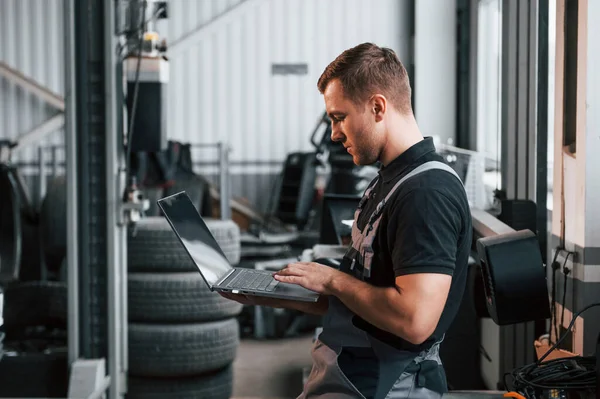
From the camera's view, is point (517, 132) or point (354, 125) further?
point (517, 132)

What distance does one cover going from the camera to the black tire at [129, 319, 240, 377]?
4.20 metres

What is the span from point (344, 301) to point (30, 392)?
281 centimetres

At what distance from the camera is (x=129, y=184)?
4.16 m

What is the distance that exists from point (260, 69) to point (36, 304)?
403cm

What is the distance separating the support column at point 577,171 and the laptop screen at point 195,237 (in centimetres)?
125

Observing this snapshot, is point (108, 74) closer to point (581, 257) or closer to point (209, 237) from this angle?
point (209, 237)

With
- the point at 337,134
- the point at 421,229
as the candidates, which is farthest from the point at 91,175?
the point at 421,229

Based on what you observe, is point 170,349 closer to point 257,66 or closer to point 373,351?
point 373,351

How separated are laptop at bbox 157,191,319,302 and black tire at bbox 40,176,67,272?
377 centimetres

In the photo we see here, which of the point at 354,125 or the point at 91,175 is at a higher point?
the point at 354,125

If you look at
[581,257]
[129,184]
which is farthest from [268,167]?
[581,257]

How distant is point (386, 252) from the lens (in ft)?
5.59

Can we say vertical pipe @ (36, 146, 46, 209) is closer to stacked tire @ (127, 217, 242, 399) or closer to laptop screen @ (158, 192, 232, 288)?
stacked tire @ (127, 217, 242, 399)

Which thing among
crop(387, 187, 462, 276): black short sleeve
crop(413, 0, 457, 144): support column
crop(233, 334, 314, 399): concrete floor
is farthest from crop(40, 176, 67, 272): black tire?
crop(387, 187, 462, 276): black short sleeve
